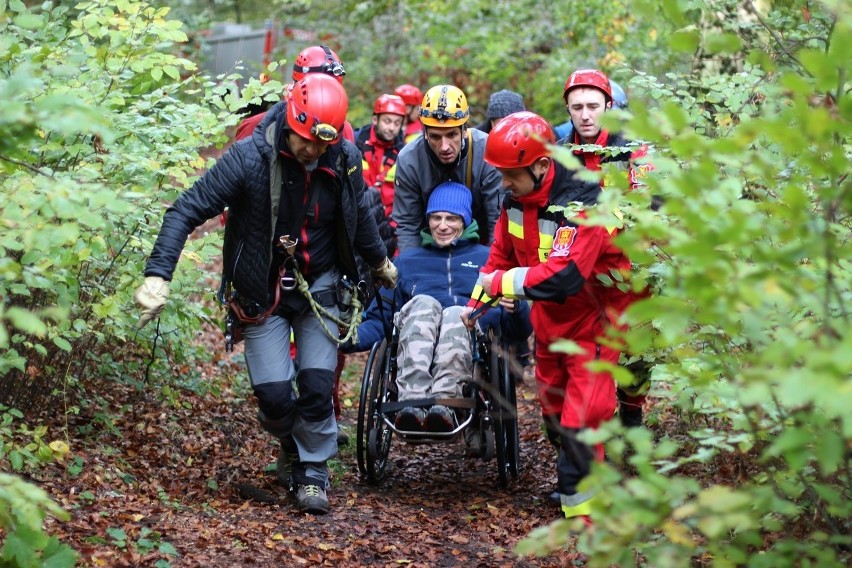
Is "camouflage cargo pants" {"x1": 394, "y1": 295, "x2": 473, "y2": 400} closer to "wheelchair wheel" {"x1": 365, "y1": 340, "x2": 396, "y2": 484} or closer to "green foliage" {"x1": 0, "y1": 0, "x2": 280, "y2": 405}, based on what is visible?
"wheelchair wheel" {"x1": 365, "y1": 340, "x2": 396, "y2": 484}

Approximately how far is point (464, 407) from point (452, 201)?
155 cm

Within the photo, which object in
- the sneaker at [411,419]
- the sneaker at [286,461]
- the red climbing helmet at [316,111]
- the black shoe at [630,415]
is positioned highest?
the red climbing helmet at [316,111]

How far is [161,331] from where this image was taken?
679cm

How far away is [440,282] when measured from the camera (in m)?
6.64

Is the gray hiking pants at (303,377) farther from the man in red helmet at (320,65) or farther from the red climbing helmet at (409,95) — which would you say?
the red climbing helmet at (409,95)

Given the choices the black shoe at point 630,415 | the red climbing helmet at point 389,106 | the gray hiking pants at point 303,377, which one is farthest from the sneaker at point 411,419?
the red climbing helmet at point 389,106

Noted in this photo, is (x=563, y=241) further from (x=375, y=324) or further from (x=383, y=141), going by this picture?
(x=383, y=141)

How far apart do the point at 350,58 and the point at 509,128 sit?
536 inches

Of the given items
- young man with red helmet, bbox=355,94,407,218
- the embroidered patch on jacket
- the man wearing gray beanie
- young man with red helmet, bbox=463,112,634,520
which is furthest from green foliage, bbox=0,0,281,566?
young man with red helmet, bbox=355,94,407,218

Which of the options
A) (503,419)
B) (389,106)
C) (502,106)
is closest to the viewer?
(503,419)

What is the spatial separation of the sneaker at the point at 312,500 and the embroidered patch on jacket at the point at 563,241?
5.96ft

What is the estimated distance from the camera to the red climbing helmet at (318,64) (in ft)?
24.3

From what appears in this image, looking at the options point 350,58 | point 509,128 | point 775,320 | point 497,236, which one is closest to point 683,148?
point 775,320

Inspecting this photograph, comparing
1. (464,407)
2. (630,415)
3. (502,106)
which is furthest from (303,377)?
(502,106)
